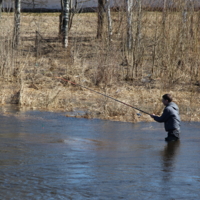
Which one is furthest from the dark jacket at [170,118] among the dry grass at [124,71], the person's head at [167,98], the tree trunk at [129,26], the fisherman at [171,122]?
the tree trunk at [129,26]

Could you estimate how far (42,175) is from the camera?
277 inches

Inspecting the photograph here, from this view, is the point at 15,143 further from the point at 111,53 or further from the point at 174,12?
the point at 174,12

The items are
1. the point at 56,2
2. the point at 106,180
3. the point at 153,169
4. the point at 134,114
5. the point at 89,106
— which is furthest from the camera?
the point at 56,2

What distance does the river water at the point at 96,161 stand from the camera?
21.1 feet

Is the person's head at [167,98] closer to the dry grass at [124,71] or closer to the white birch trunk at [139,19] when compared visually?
the dry grass at [124,71]

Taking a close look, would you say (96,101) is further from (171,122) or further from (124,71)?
(171,122)

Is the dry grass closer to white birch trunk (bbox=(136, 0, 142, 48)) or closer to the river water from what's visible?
white birch trunk (bbox=(136, 0, 142, 48))

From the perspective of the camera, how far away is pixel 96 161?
7883 mm

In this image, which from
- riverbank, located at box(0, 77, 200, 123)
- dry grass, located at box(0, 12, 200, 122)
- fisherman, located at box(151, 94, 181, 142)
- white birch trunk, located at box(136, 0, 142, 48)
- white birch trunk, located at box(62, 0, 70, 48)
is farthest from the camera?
white birch trunk, located at box(62, 0, 70, 48)

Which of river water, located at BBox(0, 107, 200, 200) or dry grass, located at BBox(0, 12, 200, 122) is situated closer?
river water, located at BBox(0, 107, 200, 200)

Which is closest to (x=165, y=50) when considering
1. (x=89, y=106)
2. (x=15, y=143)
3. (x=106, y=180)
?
(x=89, y=106)

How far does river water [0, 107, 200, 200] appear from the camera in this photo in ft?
21.1

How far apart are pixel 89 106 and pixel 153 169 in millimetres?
6562

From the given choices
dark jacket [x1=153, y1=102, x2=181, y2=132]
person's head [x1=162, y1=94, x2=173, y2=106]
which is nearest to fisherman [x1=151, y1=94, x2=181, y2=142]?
dark jacket [x1=153, y1=102, x2=181, y2=132]
